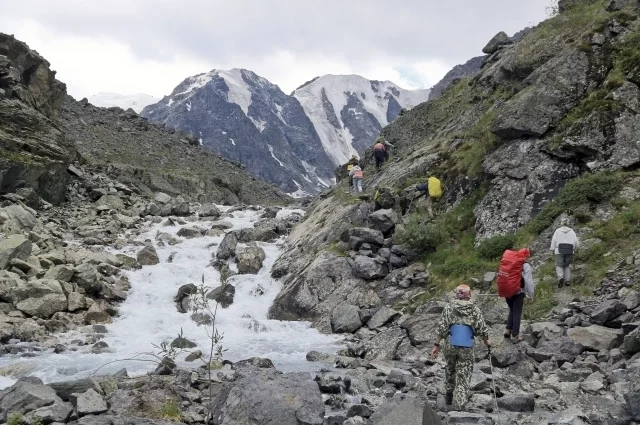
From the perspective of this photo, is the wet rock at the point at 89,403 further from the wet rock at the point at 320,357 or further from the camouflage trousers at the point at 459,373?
the wet rock at the point at 320,357

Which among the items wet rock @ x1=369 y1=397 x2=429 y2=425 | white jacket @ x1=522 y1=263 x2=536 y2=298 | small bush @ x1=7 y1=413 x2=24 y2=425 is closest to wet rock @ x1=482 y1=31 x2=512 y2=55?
white jacket @ x1=522 y1=263 x2=536 y2=298

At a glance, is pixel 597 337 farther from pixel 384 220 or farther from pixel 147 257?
pixel 147 257

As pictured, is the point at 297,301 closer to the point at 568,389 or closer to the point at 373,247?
the point at 373,247

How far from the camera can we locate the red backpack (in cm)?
1300

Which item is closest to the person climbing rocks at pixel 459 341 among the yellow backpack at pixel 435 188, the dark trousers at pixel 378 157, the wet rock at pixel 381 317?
the wet rock at pixel 381 317

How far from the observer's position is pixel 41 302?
1744cm

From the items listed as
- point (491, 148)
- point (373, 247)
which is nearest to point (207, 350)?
point (373, 247)

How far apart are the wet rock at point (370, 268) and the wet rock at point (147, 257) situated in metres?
11.4

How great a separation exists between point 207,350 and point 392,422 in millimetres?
9984

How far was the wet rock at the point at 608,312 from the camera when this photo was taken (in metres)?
12.1

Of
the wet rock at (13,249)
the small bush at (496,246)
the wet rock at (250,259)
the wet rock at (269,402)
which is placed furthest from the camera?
the wet rock at (250,259)

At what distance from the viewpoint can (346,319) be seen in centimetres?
1778

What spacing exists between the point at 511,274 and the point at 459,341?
418 centimetres

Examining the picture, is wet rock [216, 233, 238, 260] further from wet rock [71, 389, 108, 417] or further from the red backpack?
wet rock [71, 389, 108, 417]
